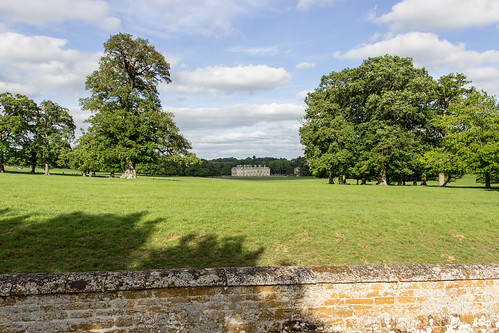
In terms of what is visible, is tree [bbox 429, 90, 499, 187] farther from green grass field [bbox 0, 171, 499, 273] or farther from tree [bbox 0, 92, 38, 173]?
tree [bbox 0, 92, 38, 173]

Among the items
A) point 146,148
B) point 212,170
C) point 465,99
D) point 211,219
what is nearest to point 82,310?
point 211,219

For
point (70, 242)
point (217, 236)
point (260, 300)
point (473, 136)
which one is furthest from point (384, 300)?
point (473, 136)

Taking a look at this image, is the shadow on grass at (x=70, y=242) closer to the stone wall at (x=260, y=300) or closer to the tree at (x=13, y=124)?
the stone wall at (x=260, y=300)

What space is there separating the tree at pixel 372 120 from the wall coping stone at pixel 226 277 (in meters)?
30.8

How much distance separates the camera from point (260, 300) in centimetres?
419

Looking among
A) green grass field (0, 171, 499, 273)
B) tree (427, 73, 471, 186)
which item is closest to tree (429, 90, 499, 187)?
tree (427, 73, 471, 186)

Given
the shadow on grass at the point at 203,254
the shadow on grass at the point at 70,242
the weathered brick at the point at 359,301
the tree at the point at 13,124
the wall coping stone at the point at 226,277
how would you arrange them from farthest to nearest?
1. the tree at the point at 13,124
2. the shadow on grass at the point at 203,254
3. the shadow on grass at the point at 70,242
4. the weathered brick at the point at 359,301
5. the wall coping stone at the point at 226,277

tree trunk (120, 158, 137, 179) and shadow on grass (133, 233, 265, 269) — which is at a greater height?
tree trunk (120, 158, 137, 179)

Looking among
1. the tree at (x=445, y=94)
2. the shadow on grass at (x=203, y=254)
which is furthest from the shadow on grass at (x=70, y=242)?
the tree at (x=445, y=94)

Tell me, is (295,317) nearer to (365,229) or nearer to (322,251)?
(322,251)

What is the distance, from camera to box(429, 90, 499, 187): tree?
96.0ft

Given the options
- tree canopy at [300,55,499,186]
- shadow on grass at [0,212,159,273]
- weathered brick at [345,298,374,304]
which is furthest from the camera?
tree canopy at [300,55,499,186]

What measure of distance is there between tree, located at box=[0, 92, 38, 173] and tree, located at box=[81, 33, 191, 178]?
53.5ft

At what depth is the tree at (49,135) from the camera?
48594 millimetres
